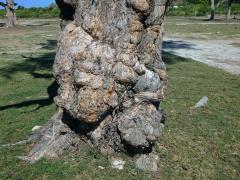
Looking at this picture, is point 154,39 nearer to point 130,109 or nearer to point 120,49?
point 120,49

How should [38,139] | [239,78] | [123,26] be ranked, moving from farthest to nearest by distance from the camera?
[239,78] → [38,139] → [123,26]

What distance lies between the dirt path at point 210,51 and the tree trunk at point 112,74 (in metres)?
9.61

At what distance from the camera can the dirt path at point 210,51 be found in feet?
58.5

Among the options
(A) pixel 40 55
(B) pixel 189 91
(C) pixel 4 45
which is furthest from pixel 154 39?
(C) pixel 4 45

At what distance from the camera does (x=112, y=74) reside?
20.8 ft

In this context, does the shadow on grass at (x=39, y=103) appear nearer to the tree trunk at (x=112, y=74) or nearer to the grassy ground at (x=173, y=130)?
the grassy ground at (x=173, y=130)

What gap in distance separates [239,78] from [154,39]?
8.21 metres

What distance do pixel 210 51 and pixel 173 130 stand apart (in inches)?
576

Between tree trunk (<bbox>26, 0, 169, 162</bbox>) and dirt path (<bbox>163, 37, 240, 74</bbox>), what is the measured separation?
961 cm

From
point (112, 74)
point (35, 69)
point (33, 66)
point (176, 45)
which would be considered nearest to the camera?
point (112, 74)

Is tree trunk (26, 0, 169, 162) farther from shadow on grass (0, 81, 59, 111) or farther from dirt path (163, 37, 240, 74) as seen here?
dirt path (163, 37, 240, 74)

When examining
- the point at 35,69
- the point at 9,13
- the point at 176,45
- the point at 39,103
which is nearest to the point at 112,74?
the point at 39,103

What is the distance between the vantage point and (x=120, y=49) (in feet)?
20.8

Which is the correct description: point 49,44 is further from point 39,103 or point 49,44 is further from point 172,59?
point 39,103
